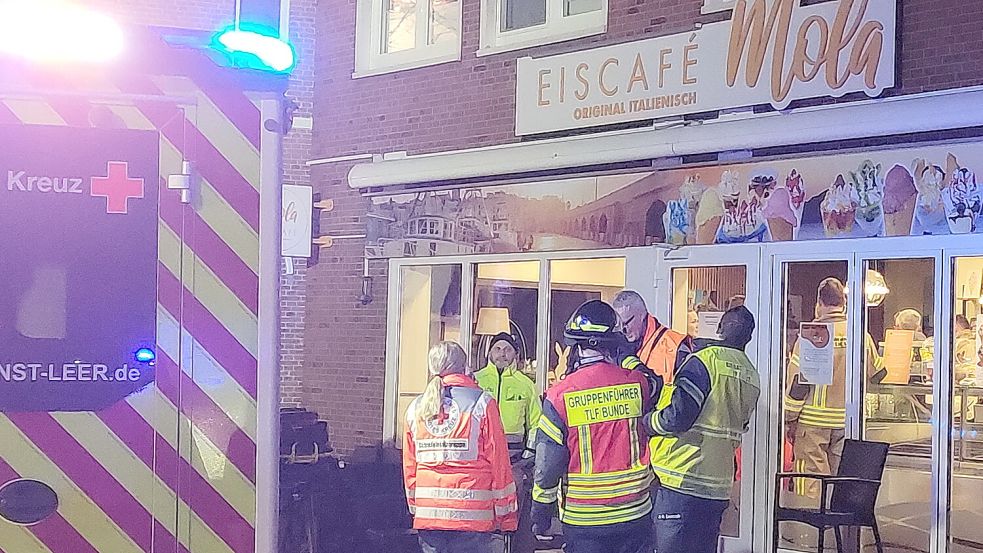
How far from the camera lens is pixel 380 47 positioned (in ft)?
45.3

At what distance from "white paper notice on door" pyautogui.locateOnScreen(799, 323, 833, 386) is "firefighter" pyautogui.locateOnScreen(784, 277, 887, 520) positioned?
0.03 m

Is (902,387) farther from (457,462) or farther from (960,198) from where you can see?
(457,462)

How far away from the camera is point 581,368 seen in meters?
6.90

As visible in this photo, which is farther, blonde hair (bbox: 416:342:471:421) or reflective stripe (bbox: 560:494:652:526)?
blonde hair (bbox: 416:342:471:421)

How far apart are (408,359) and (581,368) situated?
6300 mm

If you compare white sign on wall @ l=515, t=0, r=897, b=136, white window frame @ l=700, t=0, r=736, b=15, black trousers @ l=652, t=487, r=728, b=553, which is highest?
white window frame @ l=700, t=0, r=736, b=15

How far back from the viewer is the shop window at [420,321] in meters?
12.7

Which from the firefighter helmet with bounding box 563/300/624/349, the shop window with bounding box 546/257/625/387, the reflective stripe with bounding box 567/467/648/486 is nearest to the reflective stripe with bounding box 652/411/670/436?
the reflective stripe with bounding box 567/467/648/486

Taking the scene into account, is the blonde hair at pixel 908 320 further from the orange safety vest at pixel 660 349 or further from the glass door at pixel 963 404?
the orange safety vest at pixel 660 349

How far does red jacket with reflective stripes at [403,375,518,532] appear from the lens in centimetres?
710

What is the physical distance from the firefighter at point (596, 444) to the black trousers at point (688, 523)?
1.02 metres

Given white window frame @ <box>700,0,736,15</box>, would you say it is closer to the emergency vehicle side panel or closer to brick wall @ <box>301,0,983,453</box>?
brick wall @ <box>301,0,983,453</box>

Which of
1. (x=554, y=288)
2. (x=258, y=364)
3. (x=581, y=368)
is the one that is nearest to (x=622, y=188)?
(x=554, y=288)

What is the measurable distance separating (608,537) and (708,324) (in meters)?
3.70
